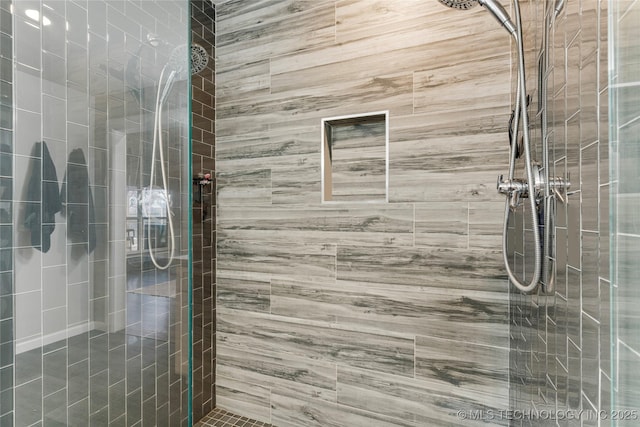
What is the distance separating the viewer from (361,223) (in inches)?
62.4

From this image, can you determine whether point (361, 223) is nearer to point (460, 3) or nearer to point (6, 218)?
point (460, 3)

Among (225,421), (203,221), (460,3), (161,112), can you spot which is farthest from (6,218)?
(225,421)

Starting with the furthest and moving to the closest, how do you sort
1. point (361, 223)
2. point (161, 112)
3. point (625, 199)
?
1. point (361, 223)
2. point (161, 112)
3. point (625, 199)

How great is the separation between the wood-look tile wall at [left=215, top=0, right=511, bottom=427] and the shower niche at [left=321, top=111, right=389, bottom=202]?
60mm

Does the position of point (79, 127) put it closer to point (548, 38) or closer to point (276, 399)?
point (548, 38)

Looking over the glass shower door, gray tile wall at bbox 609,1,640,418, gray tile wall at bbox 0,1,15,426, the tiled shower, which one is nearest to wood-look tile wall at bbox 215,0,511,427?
the tiled shower

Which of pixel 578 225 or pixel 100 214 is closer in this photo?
pixel 578 225

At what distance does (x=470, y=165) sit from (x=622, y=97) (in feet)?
3.18

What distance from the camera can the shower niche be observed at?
161 centimetres

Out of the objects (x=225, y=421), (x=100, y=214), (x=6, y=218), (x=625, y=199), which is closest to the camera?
(x=625, y=199)

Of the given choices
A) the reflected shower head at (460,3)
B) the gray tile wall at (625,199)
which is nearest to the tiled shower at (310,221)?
the gray tile wall at (625,199)

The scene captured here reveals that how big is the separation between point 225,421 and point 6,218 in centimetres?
162

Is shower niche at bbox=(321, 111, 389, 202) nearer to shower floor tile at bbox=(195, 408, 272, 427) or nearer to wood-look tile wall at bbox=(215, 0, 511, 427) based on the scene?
wood-look tile wall at bbox=(215, 0, 511, 427)

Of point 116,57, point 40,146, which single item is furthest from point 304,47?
point 40,146
